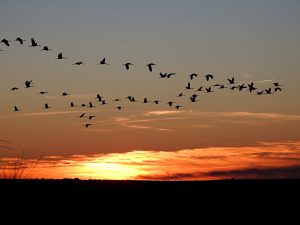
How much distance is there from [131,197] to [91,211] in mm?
3338

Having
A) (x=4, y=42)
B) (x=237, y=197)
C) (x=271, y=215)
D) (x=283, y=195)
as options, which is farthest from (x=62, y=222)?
(x=4, y=42)

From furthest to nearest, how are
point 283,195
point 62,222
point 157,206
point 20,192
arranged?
1. point 283,195
2. point 20,192
3. point 157,206
4. point 62,222

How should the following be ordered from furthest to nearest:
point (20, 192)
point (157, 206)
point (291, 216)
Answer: point (20, 192)
point (157, 206)
point (291, 216)

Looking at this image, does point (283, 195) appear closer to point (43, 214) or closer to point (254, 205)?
point (254, 205)

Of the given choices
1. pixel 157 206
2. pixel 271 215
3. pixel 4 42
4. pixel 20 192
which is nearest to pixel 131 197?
pixel 157 206

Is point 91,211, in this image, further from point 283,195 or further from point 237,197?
point 283,195

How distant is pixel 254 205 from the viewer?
20375 millimetres

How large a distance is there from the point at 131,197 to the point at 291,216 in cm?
630

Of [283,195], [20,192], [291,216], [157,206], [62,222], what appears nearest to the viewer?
[62,222]

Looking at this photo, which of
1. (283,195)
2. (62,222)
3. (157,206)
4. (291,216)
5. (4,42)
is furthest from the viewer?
(4,42)

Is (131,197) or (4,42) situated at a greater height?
(4,42)

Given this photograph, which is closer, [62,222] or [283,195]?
[62,222]

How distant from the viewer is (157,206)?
19.6 meters

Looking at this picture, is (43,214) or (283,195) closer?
(43,214)
